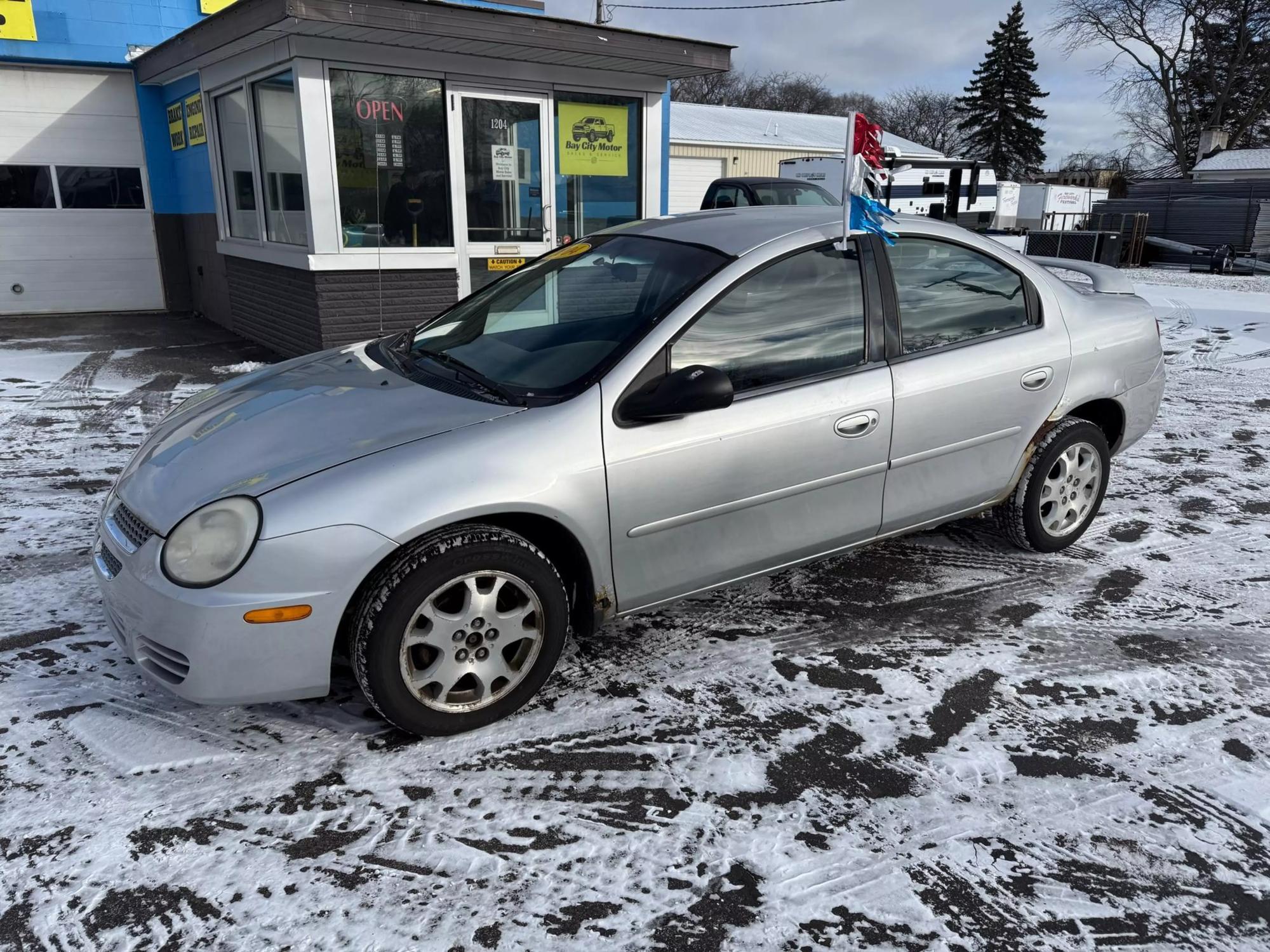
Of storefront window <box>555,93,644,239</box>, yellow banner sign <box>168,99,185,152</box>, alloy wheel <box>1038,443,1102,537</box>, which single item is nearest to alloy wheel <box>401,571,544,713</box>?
alloy wheel <box>1038,443,1102,537</box>

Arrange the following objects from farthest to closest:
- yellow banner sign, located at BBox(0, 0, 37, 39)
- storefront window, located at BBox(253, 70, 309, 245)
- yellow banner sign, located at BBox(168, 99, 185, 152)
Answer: yellow banner sign, located at BBox(168, 99, 185, 152), yellow banner sign, located at BBox(0, 0, 37, 39), storefront window, located at BBox(253, 70, 309, 245)

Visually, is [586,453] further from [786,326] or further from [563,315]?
[786,326]


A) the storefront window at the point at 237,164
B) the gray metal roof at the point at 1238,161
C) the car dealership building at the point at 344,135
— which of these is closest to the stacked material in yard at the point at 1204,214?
the gray metal roof at the point at 1238,161

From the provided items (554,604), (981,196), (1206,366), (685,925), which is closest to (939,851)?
(685,925)

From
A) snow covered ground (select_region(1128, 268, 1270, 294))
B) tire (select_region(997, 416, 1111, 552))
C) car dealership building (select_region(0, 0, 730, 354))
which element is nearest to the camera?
tire (select_region(997, 416, 1111, 552))

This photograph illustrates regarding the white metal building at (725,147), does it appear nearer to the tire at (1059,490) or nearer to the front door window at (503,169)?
the front door window at (503,169)

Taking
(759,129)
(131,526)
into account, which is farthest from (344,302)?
(759,129)

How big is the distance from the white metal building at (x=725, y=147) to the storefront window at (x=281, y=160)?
18216 millimetres

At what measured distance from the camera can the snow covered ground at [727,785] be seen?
2.18 metres

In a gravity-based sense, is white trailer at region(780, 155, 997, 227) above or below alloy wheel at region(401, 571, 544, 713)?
above

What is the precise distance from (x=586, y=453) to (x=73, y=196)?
462 inches

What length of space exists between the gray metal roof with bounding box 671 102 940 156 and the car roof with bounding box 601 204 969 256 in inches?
937

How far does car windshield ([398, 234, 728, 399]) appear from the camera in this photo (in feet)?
10.2

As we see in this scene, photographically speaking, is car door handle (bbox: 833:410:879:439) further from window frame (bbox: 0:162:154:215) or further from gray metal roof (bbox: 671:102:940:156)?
gray metal roof (bbox: 671:102:940:156)
